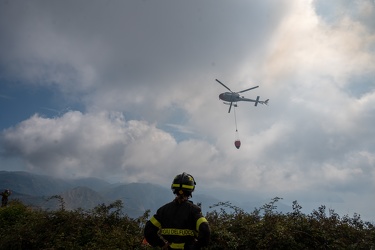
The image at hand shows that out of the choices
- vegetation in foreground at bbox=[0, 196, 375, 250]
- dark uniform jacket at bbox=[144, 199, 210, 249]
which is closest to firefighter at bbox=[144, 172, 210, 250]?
dark uniform jacket at bbox=[144, 199, 210, 249]

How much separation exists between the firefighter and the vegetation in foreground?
175 inches

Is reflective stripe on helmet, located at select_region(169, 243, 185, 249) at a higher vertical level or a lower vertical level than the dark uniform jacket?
lower

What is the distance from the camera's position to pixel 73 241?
11266mm

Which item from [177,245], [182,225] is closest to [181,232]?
[182,225]

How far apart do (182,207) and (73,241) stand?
7852 mm

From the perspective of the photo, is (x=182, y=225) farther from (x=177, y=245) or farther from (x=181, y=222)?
(x=177, y=245)

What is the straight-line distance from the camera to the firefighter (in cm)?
544

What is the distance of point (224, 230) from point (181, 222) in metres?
5.01

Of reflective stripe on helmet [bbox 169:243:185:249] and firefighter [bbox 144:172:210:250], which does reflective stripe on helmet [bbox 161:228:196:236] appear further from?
reflective stripe on helmet [bbox 169:243:185:249]

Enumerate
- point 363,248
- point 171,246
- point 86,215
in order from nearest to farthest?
1. point 171,246
2. point 363,248
3. point 86,215

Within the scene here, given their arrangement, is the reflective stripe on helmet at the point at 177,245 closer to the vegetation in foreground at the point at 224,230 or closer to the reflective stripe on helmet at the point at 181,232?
the reflective stripe on helmet at the point at 181,232

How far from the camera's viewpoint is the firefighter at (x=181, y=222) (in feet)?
17.9

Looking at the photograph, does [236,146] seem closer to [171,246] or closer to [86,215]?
[86,215]

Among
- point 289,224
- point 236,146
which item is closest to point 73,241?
point 289,224
